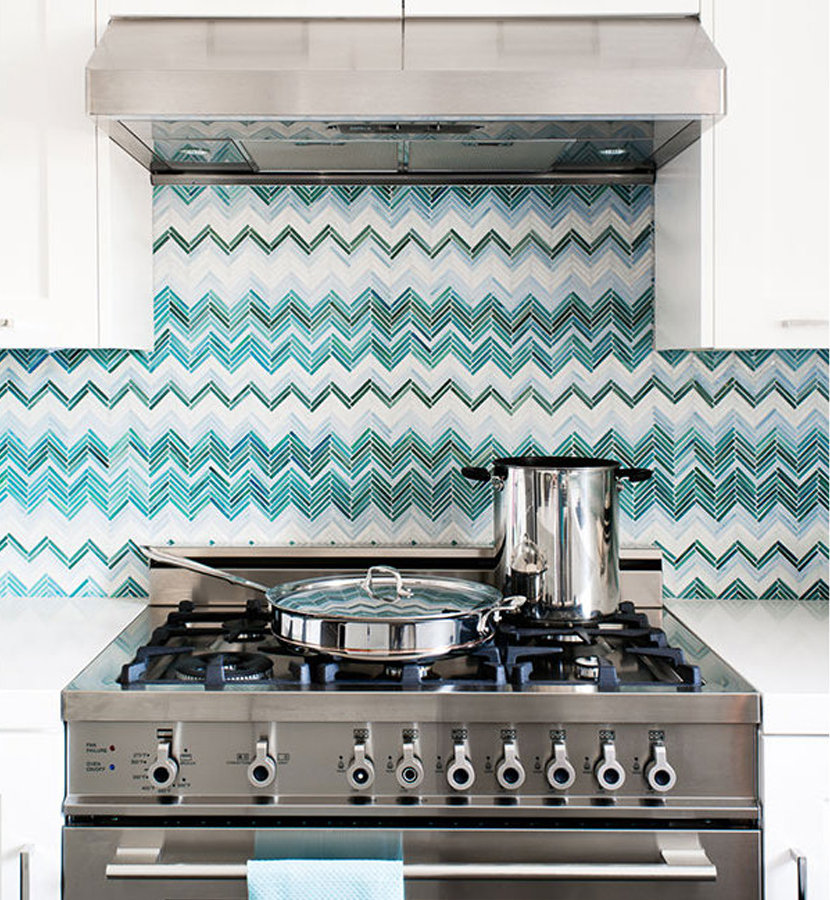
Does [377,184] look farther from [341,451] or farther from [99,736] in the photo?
[99,736]

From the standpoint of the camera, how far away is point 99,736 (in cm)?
143

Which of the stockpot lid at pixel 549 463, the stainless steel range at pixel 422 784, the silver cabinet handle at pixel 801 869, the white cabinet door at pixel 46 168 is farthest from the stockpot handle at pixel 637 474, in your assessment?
the white cabinet door at pixel 46 168

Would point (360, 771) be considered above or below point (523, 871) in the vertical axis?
above

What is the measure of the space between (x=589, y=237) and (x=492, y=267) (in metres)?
0.21

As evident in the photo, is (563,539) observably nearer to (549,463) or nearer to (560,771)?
(549,463)

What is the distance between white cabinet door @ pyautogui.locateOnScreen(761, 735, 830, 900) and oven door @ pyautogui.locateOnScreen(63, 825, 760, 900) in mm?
27

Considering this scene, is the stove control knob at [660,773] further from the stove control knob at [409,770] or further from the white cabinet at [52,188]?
the white cabinet at [52,188]

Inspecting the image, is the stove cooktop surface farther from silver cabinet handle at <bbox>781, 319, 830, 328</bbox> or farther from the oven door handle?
silver cabinet handle at <bbox>781, 319, 830, 328</bbox>


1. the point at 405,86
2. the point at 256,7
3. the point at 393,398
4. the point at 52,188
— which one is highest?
the point at 256,7

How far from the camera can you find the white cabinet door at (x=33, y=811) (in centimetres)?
142

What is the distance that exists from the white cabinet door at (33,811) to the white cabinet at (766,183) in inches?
48.1

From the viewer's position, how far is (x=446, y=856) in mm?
1397

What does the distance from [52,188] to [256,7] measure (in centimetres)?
45

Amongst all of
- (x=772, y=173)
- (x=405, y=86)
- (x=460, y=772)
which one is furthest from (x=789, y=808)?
(x=405, y=86)
